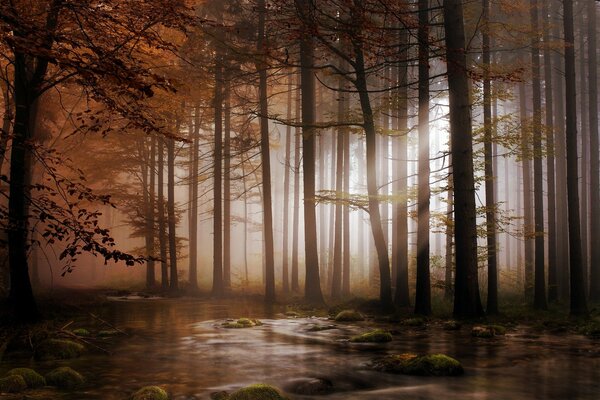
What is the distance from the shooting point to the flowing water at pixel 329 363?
691cm

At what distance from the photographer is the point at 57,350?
30.3 ft

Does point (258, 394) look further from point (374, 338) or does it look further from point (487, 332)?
point (487, 332)

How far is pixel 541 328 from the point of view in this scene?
42.6 feet

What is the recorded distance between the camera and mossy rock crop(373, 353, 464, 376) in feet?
25.7

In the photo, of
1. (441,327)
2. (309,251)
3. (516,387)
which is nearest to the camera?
(516,387)

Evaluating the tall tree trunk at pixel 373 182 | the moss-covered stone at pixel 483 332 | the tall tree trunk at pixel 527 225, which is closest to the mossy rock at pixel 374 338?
the moss-covered stone at pixel 483 332

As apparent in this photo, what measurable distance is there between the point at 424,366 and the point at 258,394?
2961 mm

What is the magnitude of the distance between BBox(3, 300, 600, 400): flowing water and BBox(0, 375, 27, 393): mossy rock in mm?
824

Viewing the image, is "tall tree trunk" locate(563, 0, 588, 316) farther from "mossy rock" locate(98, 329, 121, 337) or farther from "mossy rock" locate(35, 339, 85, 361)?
"mossy rock" locate(35, 339, 85, 361)

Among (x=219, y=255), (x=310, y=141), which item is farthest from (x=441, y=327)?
(x=219, y=255)

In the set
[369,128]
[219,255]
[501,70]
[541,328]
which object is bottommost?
[541,328]

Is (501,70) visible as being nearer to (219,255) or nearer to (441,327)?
(441,327)

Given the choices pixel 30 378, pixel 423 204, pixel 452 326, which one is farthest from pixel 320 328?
pixel 30 378

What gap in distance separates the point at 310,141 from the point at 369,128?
4046 mm
